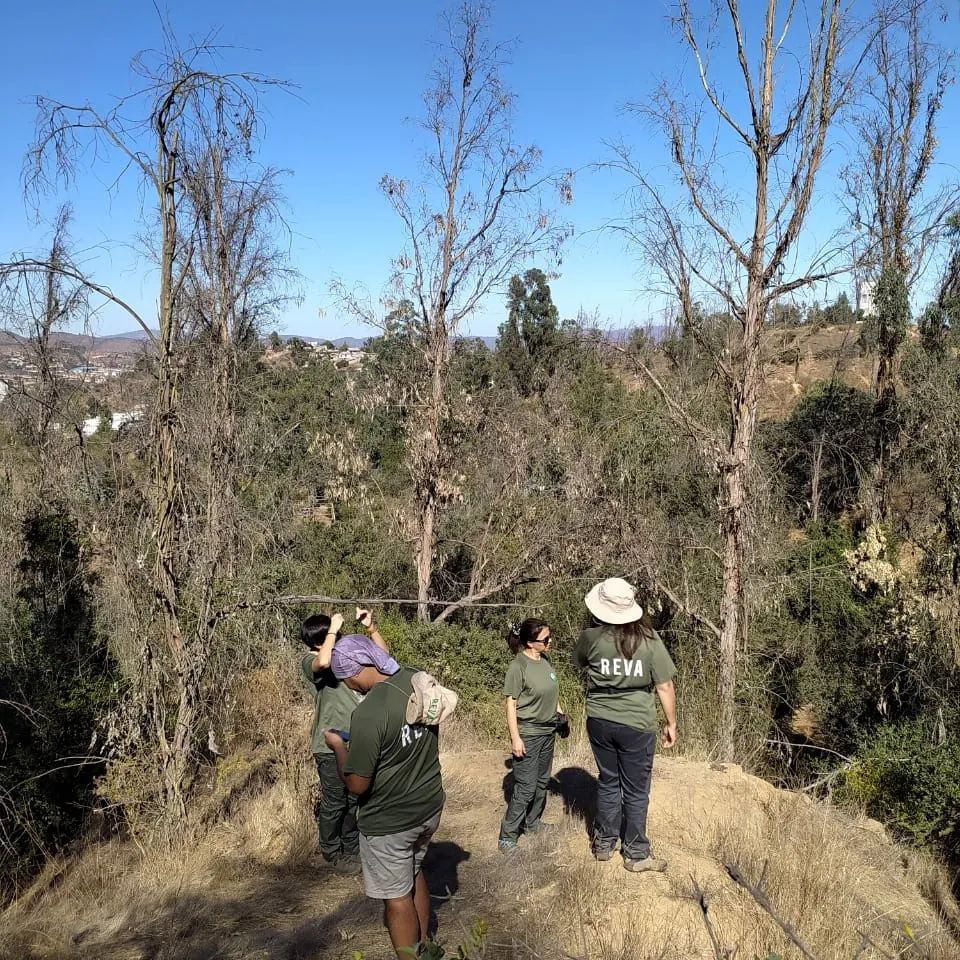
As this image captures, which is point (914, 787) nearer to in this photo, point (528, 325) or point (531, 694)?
point (531, 694)

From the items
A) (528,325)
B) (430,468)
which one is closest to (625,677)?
(430,468)

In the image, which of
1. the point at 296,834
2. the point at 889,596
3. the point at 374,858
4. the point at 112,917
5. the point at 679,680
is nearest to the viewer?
the point at 374,858

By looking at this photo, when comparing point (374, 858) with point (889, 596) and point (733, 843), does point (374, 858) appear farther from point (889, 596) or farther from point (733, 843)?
point (889, 596)

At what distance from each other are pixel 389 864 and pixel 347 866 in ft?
5.93

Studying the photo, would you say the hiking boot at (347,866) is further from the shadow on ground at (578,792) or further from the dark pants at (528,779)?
the shadow on ground at (578,792)

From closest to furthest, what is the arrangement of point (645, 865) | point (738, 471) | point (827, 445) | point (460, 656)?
1. point (645, 865)
2. point (738, 471)
3. point (460, 656)
4. point (827, 445)

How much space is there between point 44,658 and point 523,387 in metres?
26.4

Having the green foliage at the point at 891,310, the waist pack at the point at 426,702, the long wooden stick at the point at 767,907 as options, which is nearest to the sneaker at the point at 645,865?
the waist pack at the point at 426,702

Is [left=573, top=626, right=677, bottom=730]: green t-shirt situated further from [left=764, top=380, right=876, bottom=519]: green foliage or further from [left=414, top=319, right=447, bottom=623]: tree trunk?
[left=764, top=380, right=876, bottom=519]: green foliage

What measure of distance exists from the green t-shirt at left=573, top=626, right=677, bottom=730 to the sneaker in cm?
80

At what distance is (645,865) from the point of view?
4594mm

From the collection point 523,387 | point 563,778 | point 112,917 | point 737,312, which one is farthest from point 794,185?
point 523,387

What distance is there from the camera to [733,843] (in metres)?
5.14

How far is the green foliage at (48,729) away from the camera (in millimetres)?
6074
